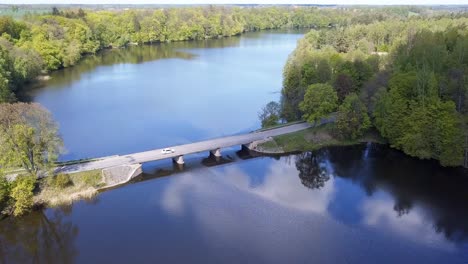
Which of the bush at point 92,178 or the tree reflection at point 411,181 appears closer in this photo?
the tree reflection at point 411,181

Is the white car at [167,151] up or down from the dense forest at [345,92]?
down

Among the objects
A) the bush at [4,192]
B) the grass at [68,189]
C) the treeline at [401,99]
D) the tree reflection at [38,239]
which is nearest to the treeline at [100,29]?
the grass at [68,189]

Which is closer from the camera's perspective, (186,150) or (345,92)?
(186,150)

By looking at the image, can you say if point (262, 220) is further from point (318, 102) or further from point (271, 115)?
point (271, 115)

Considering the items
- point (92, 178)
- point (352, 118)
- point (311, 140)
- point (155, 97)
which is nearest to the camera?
point (92, 178)

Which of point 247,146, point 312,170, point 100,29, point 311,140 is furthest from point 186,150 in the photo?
point 100,29

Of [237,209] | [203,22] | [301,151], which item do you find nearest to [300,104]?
[301,151]

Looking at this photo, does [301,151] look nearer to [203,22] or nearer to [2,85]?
[2,85]

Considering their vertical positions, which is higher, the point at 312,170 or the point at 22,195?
the point at 22,195

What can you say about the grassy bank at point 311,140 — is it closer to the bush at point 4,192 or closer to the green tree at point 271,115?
the green tree at point 271,115
